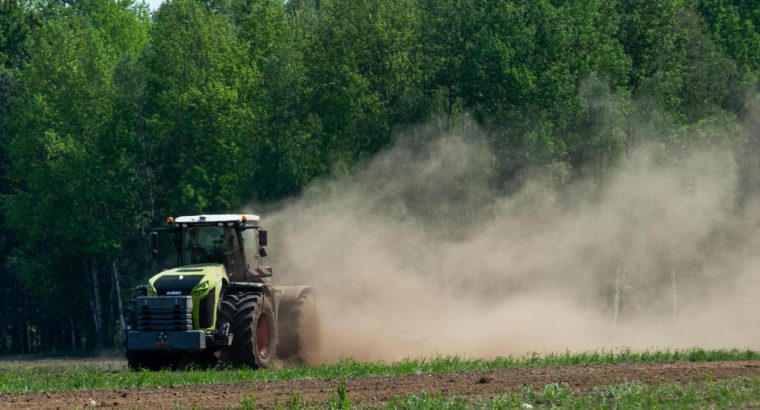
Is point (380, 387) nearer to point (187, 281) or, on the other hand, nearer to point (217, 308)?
point (217, 308)

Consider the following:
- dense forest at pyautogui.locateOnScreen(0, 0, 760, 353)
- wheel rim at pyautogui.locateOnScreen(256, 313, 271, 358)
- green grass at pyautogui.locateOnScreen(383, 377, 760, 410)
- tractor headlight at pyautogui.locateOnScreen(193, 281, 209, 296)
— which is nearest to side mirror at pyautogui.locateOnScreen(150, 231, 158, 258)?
tractor headlight at pyautogui.locateOnScreen(193, 281, 209, 296)

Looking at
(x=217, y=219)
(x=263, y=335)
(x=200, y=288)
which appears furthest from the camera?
(x=217, y=219)

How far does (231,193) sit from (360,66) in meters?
9.13

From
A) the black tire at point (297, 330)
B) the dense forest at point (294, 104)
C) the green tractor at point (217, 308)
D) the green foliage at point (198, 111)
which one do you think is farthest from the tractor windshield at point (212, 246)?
the green foliage at point (198, 111)

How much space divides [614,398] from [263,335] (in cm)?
1141

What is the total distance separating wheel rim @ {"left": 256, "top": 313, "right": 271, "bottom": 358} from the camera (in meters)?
28.0

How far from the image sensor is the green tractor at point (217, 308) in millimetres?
26797

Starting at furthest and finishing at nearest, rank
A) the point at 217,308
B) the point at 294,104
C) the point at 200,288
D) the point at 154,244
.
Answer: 1. the point at 294,104
2. the point at 154,244
3. the point at 217,308
4. the point at 200,288

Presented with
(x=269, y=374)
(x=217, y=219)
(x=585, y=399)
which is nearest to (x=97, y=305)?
(x=217, y=219)

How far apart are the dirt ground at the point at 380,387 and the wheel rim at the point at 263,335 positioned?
558 centimetres

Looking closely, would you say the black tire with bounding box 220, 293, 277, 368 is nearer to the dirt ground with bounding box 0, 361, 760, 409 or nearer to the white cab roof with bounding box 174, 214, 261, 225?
the white cab roof with bounding box 174, 214, 261, 225

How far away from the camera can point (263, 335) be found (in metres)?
28.3

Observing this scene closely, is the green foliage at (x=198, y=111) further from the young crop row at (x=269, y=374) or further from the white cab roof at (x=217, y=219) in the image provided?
the young crop row at (x=269, y=374)

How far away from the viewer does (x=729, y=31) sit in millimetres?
71062
